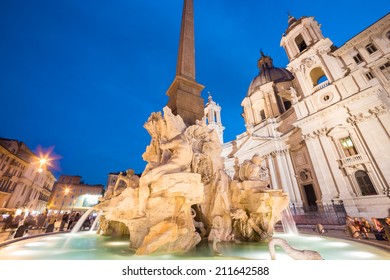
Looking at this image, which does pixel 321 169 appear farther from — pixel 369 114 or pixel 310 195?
pixel 369 114

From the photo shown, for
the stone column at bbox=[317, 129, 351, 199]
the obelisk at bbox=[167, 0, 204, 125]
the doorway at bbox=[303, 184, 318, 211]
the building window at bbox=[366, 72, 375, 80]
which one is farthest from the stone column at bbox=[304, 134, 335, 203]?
the obelisk at bbox=[167, 0, 204, 125]

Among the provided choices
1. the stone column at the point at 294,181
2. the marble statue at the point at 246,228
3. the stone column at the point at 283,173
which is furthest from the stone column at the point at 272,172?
the marble statue at the point at 246,228

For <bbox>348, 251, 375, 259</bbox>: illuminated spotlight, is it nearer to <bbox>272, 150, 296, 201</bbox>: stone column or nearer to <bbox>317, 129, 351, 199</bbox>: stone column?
<bbox>317, 129, 351, 199</bbox>: stone column

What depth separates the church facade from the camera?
15.0 metres

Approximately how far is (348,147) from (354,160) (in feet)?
5.18

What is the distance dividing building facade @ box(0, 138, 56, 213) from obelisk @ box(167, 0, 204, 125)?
72.8ft

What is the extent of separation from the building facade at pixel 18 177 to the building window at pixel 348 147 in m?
32.7

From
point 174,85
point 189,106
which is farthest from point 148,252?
point 174,85

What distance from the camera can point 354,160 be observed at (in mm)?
15836

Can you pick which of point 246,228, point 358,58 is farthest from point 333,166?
point 246,228
